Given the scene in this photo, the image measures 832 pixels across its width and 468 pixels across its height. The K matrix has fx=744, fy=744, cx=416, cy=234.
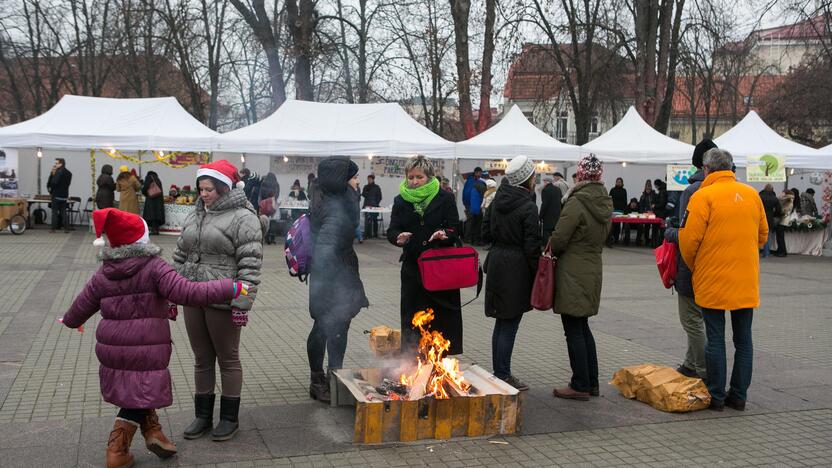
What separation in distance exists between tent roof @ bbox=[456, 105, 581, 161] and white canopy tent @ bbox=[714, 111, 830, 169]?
4.22 metres

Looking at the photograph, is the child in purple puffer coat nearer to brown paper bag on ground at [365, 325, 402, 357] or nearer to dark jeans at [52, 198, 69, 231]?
brown paper bag on ground at [365, 325, 402, 357]

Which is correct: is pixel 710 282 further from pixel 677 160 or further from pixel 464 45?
pixel 464 45

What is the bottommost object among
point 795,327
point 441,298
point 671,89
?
point 795,327

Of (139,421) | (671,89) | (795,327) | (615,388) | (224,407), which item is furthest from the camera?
(671,89)

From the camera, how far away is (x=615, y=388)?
5.83 m

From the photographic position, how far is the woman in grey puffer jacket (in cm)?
428

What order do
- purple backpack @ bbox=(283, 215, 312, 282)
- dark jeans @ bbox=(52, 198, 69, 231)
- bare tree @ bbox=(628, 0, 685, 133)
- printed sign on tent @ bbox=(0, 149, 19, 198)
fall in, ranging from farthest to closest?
bare tree @ bbox=(628, 0, 685, 133) < printed sign on tent @ bbox=(0, 149, 19, 198) < dark jeans @ bbox=(52, 198, 69, 231) < purple backpack @ bbox=(283, 215, 312, 282)

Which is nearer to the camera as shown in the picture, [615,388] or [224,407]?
[224,407]

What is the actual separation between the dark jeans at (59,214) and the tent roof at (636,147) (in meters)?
12.9

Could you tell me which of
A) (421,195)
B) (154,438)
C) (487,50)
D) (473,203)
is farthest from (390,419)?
(487,50)

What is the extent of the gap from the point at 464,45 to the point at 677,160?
7176 mm

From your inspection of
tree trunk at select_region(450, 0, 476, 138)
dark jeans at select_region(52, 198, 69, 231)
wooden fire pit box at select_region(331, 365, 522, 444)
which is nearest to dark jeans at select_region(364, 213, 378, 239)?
tree trunk at select_region(450, 0, 476, 138)

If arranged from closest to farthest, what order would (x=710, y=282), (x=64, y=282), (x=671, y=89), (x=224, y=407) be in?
1. (x=224, y=407)
2. (x=710, y=282)
3. (x=64, y=282)
4. (x=671, y=89)

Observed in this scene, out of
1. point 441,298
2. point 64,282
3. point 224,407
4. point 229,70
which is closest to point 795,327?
point 441,298
